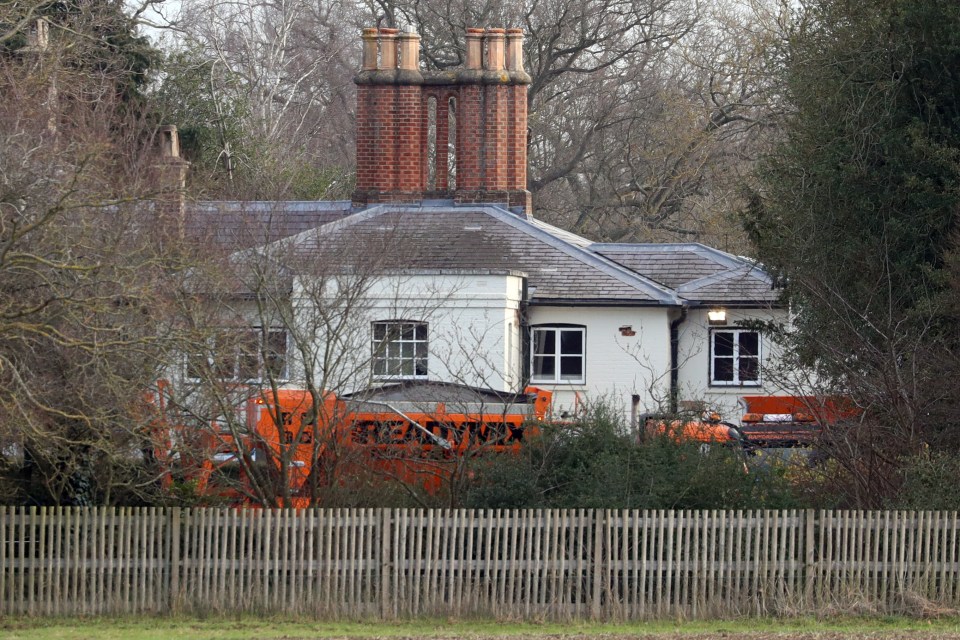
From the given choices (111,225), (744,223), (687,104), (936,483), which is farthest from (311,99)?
(936,483)

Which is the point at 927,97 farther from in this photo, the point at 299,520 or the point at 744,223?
the point at 299,520

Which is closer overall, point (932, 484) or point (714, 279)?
point (932, 484)

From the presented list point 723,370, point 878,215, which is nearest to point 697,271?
point 723,370

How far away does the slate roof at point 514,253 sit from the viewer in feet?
83.0

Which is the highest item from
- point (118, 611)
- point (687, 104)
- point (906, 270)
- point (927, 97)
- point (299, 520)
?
point (687, 104)

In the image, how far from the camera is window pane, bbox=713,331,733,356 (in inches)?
1057

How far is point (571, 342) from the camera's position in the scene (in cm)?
2631

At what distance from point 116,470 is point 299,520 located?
2322 mm

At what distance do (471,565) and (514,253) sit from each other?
516 inches

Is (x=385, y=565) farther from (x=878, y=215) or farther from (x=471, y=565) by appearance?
(x=878, y=215)

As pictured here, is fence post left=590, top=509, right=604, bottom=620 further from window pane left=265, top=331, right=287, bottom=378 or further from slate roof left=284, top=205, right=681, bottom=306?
slate roof left=284, top=205, right=681, bottom=306

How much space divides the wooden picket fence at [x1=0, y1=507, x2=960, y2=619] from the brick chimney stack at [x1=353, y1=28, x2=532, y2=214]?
1494cm

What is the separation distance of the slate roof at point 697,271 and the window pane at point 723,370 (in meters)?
1.47

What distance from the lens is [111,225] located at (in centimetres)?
1512
